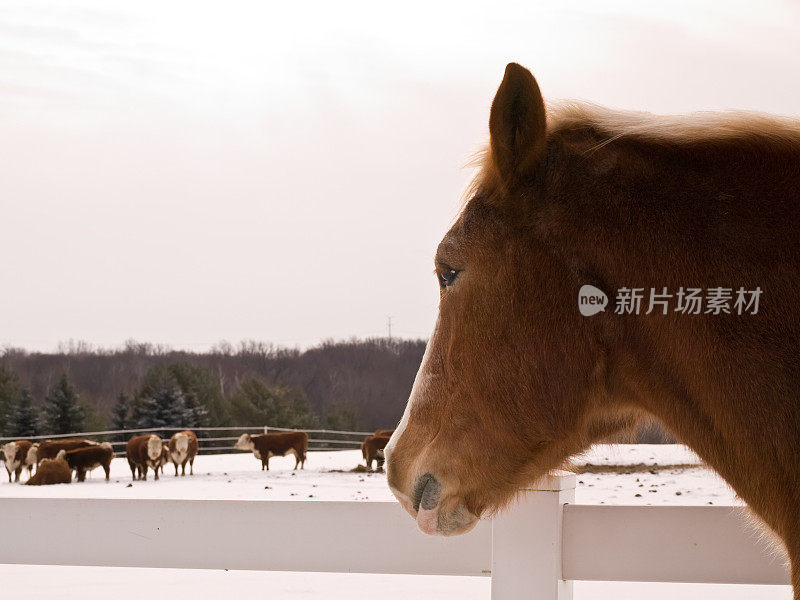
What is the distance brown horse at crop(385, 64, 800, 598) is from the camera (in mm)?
1112

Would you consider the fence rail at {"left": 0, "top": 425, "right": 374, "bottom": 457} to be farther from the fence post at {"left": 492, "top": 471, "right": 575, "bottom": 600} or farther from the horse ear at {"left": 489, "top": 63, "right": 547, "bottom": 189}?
the horse ear at {"left": 489, "top": 63, "right": 547, "bottom": 189}

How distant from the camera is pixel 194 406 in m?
20.8

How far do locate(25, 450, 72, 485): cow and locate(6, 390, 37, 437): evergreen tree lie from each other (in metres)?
7.48

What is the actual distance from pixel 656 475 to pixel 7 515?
462 centimetres

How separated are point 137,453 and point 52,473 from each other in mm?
2536

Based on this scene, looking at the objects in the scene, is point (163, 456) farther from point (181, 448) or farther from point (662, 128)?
point (662, 128)

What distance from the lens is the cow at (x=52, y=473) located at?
11.8m

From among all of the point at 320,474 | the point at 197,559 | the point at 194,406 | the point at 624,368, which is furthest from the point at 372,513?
the point at 194,406

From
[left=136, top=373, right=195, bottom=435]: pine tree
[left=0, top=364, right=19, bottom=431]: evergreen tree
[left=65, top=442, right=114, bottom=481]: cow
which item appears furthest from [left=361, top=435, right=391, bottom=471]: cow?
[left=0, top=364, right=19, bottom=431]: evergreen tree

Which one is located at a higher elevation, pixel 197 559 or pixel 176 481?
pixel 197 559

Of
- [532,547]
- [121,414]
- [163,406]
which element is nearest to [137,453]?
[163,406]

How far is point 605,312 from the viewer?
3.89 ft

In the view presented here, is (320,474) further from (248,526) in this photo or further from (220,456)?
(248,526)

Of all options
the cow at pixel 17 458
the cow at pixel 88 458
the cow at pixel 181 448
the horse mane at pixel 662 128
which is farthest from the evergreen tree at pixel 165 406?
the horse mane at pixel 662 128
